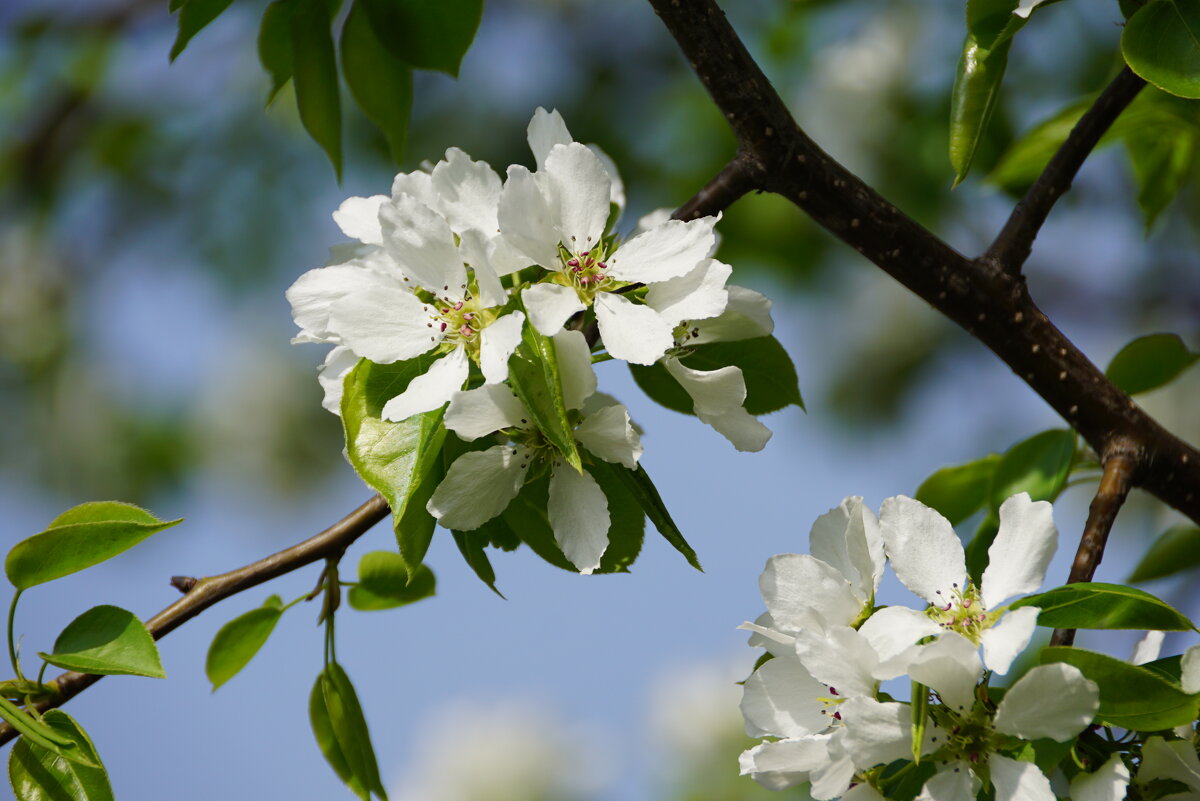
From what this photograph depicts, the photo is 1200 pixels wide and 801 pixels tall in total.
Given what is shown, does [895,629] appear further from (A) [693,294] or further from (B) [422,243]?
(B) [422,243]

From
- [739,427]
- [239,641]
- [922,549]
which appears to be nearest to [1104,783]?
[922,549]

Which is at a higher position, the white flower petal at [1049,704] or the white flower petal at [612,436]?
the white flower petal at [612,436]

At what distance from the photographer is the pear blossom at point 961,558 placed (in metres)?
0.63

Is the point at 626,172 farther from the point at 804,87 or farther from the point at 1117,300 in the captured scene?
the point at 1117,300

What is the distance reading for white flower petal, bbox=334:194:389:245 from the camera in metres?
0.71

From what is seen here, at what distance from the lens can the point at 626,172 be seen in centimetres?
215

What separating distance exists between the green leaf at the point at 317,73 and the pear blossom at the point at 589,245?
273 millimetres

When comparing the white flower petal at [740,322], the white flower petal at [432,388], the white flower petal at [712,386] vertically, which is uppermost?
the white flower petal at [432,388]

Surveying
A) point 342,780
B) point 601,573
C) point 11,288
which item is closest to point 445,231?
point 601,573

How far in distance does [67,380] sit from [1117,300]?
2.41 meters

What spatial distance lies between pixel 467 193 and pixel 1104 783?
476mm

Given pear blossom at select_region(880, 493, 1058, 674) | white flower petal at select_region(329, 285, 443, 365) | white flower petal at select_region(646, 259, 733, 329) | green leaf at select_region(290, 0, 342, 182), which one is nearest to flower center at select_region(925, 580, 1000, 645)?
pear blossom at select_region(880, 493, 1058, 674)

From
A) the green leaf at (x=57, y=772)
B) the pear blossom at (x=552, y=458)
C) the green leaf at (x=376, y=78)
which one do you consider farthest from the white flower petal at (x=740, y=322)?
the green leaf at (x=57, y=772)

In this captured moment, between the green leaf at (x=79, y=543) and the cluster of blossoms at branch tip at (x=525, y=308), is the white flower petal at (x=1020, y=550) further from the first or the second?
the green leaf at (x=79, y=543)
